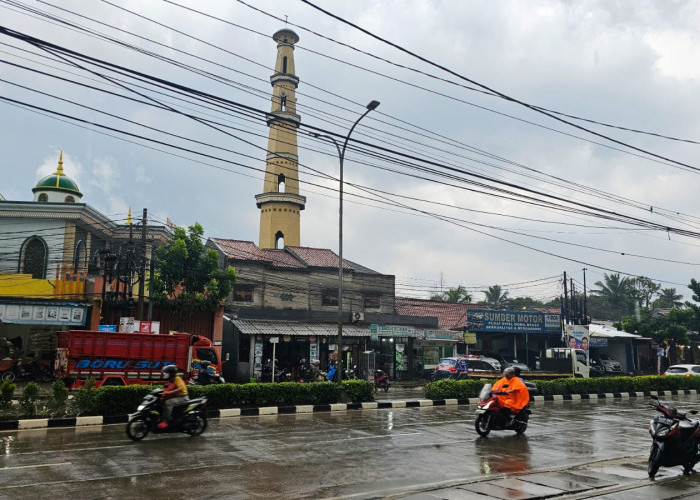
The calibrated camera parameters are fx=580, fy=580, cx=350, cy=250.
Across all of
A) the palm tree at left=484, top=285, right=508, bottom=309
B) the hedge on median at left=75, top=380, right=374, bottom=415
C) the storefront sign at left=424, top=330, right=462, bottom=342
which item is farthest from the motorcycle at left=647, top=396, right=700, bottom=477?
the palm tree at left=484, top=285, right=508, bottom=309

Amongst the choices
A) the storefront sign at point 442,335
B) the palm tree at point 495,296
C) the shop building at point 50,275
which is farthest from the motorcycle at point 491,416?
the palm tree at point 495,296

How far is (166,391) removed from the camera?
1192 cm

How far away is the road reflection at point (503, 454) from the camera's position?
919 cm

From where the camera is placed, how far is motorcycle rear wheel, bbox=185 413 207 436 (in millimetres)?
11977

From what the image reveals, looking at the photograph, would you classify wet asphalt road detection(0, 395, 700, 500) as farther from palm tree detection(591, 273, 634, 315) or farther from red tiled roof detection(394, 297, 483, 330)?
palm tree detection(591, 273, 634, 315)

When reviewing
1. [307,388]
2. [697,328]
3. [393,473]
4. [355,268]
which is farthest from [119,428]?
[697,328]

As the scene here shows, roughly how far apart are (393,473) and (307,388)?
1035 centimetres

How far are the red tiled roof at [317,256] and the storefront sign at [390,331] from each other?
5.88 meters

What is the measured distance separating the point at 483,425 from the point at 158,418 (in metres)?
6.87

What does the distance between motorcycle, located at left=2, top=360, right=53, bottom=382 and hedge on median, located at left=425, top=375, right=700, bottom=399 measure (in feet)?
54.9

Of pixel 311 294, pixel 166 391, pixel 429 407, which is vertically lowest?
pixel 429 407

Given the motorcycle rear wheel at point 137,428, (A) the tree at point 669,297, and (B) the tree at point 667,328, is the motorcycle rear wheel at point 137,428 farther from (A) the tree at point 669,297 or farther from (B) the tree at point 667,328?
(A) the tree at point 669,297

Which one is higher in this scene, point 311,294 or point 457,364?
point 311,294

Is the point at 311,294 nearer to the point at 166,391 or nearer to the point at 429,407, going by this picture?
the point at 429,407
